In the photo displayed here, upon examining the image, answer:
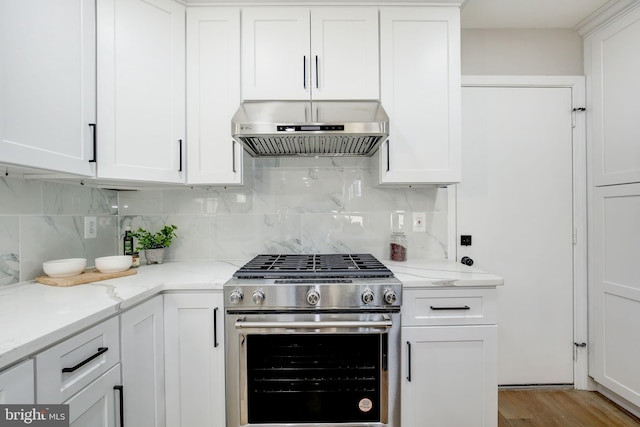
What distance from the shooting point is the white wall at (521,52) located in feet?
7.12

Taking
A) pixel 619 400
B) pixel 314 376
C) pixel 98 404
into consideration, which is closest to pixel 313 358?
pixel 314 376

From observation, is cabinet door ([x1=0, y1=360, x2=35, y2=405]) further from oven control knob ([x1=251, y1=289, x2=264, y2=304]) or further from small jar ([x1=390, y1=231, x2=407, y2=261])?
small jar ([x1=390, y1=231, x2=407, y2=261])

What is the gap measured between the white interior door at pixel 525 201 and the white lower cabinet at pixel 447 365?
31.4 inches

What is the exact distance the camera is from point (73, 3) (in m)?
1.31

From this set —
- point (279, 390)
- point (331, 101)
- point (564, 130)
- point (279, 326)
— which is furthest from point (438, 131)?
point (279, 390)

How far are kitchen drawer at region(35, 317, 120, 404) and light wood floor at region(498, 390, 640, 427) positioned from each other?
214 centimetres

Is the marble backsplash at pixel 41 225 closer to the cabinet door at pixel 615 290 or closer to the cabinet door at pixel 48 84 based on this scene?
the cabinet door at pixel 48 84

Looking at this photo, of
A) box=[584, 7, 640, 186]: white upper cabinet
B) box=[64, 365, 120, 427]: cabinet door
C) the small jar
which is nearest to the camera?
box=[64, 365, 120, 427]: cabinet door

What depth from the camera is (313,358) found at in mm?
1444

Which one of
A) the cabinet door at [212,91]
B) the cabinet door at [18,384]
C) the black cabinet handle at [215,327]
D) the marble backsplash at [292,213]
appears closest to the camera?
the cabinet door at [18,384]

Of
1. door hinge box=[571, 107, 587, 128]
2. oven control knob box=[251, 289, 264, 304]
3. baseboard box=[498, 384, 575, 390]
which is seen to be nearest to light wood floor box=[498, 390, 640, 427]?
baseboard box=[498, 384, 575, 390]

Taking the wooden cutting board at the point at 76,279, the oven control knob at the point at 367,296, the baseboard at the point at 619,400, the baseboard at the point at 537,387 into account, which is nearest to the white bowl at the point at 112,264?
the wooden cutting board at the point at 76,279

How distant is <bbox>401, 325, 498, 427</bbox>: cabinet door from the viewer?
148 cm

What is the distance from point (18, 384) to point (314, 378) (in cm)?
106
